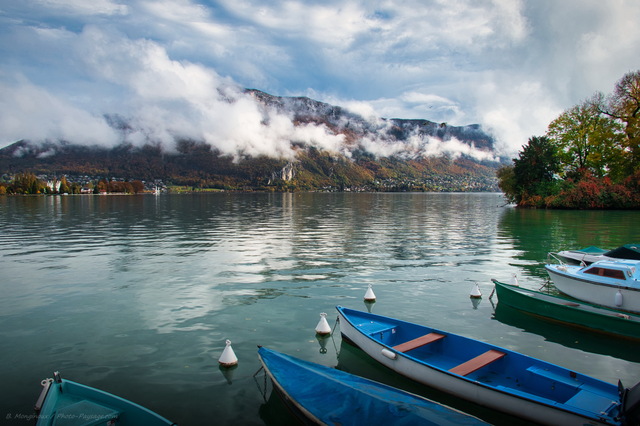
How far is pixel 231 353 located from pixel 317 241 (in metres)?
30.2

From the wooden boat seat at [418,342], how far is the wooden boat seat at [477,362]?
1539 mm

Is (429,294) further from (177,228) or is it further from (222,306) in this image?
(177,228)

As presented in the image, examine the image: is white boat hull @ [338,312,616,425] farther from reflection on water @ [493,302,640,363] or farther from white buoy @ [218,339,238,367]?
reflection on water @ [493,302,640,363]

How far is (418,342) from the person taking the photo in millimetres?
13453

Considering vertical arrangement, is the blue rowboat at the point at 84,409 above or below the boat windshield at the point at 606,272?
below

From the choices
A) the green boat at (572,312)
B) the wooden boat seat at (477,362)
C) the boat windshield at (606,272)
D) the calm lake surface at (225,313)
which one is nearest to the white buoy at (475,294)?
the calm lake surface at (225,313)

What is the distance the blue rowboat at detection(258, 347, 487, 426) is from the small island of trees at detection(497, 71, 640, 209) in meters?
93.1

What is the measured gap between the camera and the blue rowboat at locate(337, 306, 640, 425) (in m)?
9.54

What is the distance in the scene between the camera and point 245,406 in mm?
11516

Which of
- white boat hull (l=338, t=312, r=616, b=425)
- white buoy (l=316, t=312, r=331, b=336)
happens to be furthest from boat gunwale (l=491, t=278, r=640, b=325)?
white buoy (l=316, t=312, r=331, b=336)

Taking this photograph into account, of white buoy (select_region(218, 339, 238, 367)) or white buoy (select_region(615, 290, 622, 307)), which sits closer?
white buoy (select_region(218, 339, 238, 367))

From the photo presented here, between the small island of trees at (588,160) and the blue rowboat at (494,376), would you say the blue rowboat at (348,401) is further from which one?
the small island of trees at (588,160)

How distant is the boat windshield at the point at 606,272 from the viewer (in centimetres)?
1955

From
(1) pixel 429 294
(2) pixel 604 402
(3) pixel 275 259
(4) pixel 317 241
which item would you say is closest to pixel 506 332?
(1) pixel 429 294
